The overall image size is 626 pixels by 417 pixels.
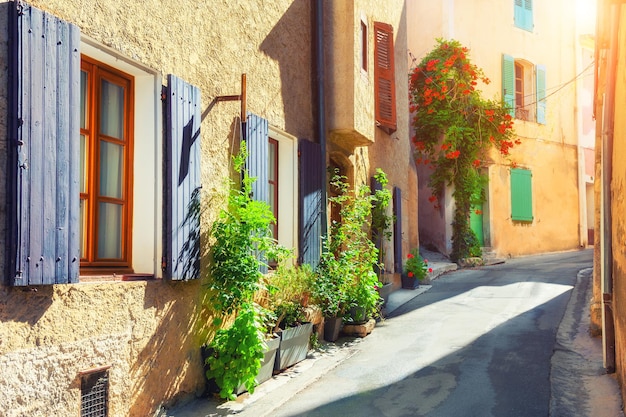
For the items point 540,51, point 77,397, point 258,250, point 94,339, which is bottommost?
point 77,397

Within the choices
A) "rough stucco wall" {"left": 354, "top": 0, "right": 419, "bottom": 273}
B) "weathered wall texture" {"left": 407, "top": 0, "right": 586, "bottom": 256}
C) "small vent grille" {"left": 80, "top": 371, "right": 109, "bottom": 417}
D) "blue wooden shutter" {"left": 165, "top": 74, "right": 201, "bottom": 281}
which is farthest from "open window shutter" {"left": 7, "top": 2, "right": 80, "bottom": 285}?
"weathered wall texture" {"left": 407, "top": 0, "right": 586, "bottom": 256}

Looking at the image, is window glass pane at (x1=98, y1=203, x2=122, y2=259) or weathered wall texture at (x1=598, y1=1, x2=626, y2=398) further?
weathered wall texture at (x1=598, y1=1, x2=626, y2=398)

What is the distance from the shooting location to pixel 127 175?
4.93 m

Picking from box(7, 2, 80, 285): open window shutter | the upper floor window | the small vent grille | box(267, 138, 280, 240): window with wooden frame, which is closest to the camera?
box(7, 2, 80, 285): open window shutter

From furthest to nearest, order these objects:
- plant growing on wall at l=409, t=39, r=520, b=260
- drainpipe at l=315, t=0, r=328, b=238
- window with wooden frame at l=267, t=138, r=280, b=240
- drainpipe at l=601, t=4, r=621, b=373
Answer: plant growing on wall at l=409, t=39, r=520, b=260, drainpipe at l=315, t=0, r=328, b=238, window with wooden frame at l=267, t=138, r=280, b=240, drainpipe at l=601, t=4, r=621, b=373

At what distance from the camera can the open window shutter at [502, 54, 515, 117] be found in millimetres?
17203

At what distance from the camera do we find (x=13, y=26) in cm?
362

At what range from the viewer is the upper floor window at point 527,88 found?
57.8ft

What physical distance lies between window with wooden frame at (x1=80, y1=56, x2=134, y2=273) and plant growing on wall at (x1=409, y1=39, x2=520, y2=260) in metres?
11.5

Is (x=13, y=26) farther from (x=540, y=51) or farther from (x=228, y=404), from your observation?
(x=540, y=51)

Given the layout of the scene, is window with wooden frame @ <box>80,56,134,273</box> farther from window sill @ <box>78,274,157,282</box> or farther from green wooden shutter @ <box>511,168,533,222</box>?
green wooden shutter @ <box>511,168,533,222</box>

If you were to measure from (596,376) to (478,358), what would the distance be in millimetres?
1180

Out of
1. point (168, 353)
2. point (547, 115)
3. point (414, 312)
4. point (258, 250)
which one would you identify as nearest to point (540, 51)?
point (547, 115)

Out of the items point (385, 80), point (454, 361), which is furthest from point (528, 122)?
point (454, 361)
